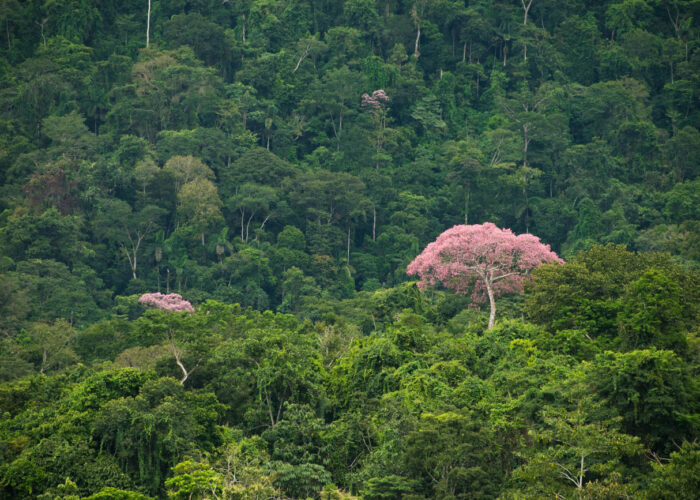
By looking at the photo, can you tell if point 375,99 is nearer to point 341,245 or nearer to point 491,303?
point 341,245

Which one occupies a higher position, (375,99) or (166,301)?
Result: (375,99)

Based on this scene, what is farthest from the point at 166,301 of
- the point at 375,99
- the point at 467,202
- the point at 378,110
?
the point at 375,99

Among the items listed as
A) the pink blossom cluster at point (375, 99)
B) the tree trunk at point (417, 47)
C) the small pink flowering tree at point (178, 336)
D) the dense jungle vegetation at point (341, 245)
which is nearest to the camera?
the dense jungle vegetation at point (341, 245)

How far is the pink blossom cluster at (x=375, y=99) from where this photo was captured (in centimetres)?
5222

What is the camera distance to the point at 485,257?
33281mm

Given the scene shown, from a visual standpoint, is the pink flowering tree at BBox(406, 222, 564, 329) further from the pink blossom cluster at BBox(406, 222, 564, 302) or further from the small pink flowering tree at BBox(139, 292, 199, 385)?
the small pink flowering tree at BBox(139, 292, 199, 385)

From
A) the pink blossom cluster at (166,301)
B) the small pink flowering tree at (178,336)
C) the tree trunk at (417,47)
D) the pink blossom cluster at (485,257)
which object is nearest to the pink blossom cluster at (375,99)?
the tree trunk at (417,47)

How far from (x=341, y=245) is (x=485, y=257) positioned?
13593 millimetres

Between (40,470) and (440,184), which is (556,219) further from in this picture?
(40,470)

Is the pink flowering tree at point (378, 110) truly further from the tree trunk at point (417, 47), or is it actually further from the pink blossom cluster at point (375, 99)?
the tree trunk at point (417, 47)

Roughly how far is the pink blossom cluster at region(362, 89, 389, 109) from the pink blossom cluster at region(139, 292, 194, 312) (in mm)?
16267

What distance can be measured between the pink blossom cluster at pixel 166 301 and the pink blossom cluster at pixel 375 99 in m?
16.3

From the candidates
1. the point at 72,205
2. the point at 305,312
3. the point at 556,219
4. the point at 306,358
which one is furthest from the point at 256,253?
the point at 306,358

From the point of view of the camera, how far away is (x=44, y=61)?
50.1 m
